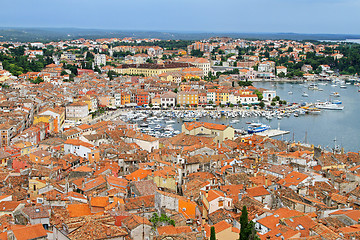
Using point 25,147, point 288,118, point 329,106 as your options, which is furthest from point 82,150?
point 329,106

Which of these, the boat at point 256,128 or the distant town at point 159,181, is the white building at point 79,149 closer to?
the distant town at point 159,181

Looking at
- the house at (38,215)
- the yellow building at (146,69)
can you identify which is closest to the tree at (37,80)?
the yellow building at (146,69)

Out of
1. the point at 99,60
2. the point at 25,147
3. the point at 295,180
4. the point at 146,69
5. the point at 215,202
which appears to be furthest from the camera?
the point at 99,60

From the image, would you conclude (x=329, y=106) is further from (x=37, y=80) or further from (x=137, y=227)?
(x=137, y=227)

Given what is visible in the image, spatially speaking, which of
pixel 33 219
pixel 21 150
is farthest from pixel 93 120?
pixel 33 219

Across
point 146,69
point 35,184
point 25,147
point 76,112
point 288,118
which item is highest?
point 35,184

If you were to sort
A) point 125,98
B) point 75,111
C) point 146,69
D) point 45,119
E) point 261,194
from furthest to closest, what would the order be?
point 146,69
point 125,98
point 75,111
point 45,119
point 261,194

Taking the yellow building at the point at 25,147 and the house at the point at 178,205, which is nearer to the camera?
the house at the point at 178,205

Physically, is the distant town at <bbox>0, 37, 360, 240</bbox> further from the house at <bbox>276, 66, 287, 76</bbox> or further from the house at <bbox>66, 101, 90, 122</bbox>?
the house at <bbox>276, 66, 287, 76</bbox>
